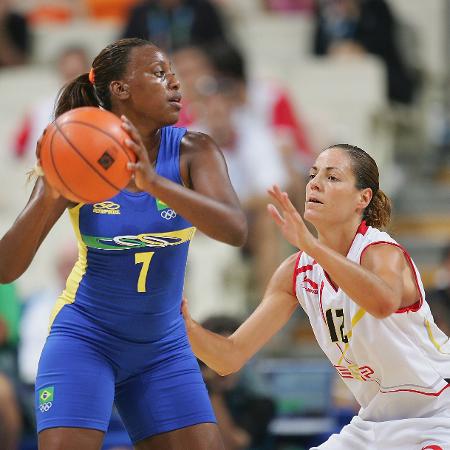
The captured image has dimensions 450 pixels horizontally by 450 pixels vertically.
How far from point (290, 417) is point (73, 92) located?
11.4 ft

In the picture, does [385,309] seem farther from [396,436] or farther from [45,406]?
[45,406]

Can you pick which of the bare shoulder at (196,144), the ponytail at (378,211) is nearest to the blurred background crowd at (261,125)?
the ponytail at (378,211)

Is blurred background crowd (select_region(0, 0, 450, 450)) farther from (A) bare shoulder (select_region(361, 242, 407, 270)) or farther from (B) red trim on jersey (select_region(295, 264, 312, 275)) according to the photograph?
(A) bare shoulder (select_region(361, 242, 407, 270))

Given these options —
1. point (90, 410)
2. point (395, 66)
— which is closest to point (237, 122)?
point (395, 66)

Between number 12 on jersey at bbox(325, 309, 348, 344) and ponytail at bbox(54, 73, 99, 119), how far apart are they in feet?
4.41

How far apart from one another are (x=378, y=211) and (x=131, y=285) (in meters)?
1.14

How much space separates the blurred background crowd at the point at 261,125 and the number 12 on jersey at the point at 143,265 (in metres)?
2.23

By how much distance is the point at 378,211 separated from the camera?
4.75 metres

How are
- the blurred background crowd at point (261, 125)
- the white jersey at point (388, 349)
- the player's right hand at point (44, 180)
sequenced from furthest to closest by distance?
the blurred background crowd at point (261, 125) → the white jersey at point (388, 349) → the player's right hand at point (44, 180)

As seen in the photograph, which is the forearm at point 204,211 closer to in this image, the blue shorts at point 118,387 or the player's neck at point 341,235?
the player's neck at point 341,235

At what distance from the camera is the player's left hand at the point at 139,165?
12.8ft

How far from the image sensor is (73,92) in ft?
15.2

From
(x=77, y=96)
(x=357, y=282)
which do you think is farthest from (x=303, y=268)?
(x=77, y=96)

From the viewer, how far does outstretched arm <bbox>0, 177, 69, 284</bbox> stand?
428cm
